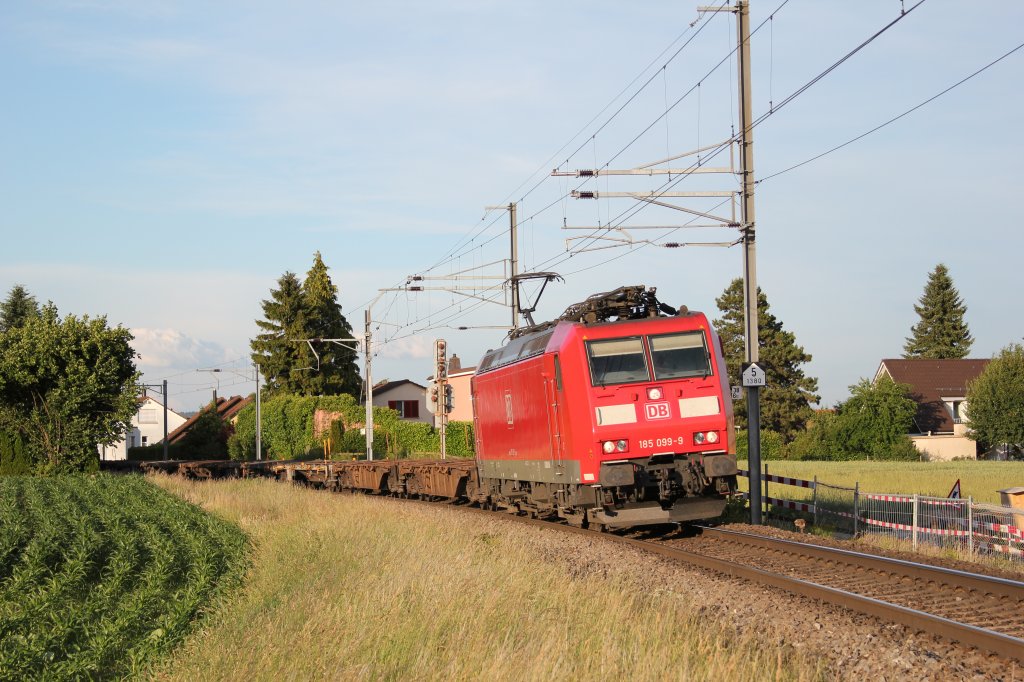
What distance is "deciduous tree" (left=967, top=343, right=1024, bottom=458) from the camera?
196ft

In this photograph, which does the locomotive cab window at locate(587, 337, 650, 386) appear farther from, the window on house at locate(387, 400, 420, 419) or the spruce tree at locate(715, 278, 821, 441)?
the window on house at locate(387, 400, 420, 419)

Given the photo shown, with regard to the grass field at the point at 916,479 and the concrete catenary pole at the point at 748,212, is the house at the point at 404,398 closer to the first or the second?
the grass field at the point at 916,479

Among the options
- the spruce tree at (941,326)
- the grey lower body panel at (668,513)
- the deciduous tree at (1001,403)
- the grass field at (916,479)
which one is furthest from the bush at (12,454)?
the spruce tree at (941,326)

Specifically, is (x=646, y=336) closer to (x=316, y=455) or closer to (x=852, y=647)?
(x=852, y=647)

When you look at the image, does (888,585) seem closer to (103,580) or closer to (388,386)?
(103,580)

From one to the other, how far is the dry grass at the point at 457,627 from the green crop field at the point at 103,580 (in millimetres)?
767

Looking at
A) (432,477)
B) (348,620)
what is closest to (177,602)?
(348,620)

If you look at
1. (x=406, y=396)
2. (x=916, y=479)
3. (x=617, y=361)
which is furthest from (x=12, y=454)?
(x=406, y=396)

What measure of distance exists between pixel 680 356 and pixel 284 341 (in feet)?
205

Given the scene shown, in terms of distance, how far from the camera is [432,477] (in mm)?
27969

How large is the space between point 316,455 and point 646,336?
47.1 meters

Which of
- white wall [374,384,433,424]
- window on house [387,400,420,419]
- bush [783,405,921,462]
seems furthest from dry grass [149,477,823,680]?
window on house [387,400,420,419]

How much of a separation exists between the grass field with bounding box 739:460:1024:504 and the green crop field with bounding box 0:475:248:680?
1416 cm

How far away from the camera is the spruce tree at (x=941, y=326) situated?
101 metres
